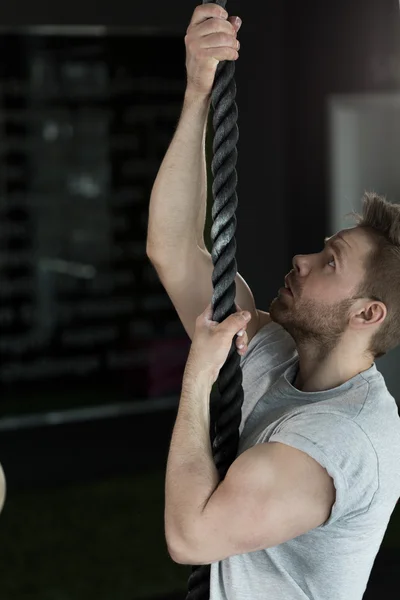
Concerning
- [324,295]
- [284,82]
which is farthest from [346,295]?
[284,82]

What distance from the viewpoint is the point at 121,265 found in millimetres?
4836

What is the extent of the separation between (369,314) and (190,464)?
0.44m

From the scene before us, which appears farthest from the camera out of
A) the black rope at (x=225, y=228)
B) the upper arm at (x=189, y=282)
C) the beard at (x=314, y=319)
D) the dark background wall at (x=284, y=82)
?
the dark background wall at (x=284, y=82)

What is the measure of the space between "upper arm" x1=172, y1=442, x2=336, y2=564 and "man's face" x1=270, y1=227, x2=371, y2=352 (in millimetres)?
278

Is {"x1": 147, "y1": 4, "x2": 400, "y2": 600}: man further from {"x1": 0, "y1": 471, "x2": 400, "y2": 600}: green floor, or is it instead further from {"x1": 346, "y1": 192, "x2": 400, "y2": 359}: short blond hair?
→ {"x1": 0, "y1": 471, "x2": 400, "y2": 600}: green floor

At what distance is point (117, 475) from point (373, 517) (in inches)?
147

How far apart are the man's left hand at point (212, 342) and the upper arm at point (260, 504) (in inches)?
5.3

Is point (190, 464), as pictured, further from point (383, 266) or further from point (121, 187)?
point (121, 187)

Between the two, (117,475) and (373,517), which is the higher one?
(373,517)

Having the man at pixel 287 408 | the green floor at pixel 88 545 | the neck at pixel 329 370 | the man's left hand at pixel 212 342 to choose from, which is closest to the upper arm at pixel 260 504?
the man at pixel 287 408

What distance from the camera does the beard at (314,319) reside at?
148cm

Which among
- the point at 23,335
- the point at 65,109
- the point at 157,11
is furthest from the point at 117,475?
the point at 157,11

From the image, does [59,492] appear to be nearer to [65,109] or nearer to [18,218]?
[18,218]

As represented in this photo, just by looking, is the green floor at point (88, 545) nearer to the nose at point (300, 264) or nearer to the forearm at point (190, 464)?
the nose at point (300, 264)
